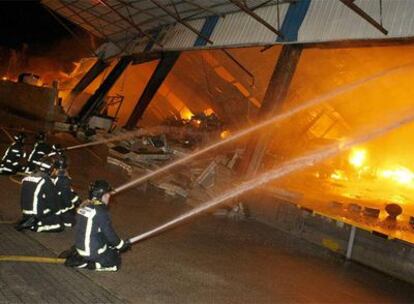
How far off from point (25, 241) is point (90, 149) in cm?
1219

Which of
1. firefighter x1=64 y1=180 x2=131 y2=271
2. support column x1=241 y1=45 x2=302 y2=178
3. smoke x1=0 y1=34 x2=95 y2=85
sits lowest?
firefighter x1=64 y1=180 x2=131 y2=271

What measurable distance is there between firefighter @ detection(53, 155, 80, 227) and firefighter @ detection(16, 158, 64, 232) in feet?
0.72

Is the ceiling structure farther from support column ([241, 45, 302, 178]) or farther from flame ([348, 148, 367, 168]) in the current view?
flame ([348, 148, 367, 168])

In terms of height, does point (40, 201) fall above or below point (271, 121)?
below

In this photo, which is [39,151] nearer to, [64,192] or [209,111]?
[64,192]

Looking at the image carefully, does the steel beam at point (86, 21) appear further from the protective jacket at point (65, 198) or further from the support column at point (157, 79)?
the protective jacket at point (65, 198)

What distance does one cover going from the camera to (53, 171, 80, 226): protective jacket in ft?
26.0

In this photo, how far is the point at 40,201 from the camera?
746cm

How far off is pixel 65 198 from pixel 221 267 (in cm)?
332

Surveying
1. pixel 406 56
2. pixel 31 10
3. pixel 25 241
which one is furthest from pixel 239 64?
pixel 31 10

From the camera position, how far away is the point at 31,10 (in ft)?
139

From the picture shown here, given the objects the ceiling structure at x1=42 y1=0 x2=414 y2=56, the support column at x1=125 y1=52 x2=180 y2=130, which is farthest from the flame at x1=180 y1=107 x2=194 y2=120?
the support column at x1=125 y1=52 x2=180 y2=130

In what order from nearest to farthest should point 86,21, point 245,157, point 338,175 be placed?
point 245,157, point 338,175, point 86,21

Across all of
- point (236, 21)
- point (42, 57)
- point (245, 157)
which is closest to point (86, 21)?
point (236, 21)
